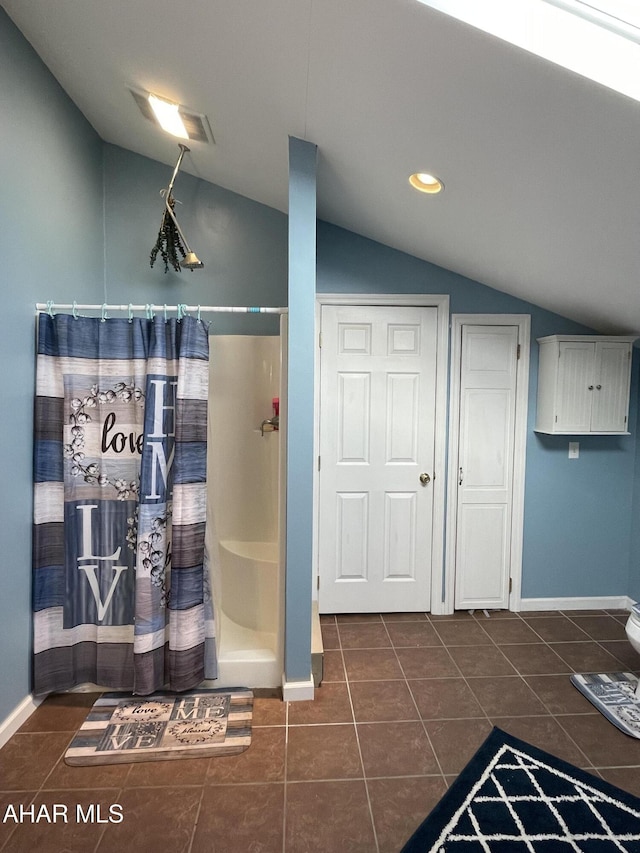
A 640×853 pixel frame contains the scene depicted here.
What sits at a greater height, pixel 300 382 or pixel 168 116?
pixel 168 116

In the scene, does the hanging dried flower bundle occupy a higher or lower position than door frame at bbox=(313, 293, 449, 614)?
higher

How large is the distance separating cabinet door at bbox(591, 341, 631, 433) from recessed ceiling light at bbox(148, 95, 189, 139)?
8.45 ft

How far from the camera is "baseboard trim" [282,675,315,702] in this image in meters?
2.29

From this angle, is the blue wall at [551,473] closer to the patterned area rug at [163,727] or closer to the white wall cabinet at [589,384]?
the white wall cabinet at [589,384]

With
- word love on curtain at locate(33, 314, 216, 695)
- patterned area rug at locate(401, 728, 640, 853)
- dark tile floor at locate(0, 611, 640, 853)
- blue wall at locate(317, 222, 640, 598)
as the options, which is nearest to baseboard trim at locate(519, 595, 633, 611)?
blue wall at locate(317, 222, 640, 598)

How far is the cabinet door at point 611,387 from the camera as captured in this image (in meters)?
2.95

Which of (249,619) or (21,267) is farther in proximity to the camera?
(249,619)

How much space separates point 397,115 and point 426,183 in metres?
0.43

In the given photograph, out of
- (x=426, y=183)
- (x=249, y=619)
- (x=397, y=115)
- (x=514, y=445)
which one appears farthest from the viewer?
(x=514, y=445)

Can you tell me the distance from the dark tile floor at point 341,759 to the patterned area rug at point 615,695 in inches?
1.8

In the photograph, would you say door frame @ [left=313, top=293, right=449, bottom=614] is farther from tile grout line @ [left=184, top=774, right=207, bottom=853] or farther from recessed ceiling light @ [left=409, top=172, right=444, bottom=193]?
tile grout line @ [left=184, top=774, right=207, bottom=853]

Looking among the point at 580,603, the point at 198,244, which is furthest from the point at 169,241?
the point at 580,603

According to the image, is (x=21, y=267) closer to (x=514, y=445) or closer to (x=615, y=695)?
(x=514, y=445)

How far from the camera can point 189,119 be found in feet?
7.80
